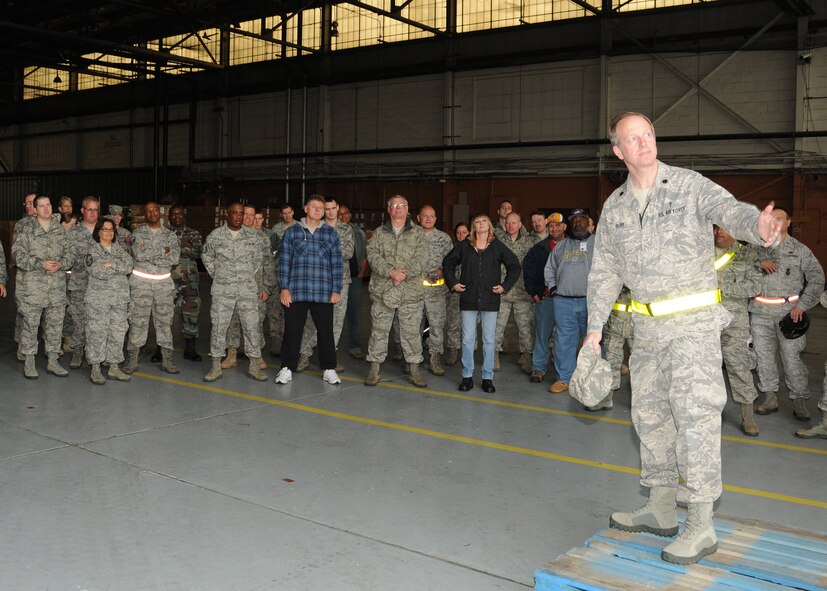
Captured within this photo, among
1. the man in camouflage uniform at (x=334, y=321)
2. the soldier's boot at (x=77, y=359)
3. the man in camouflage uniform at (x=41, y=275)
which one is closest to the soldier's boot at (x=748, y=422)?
the man in camouflage uniform at (x=334, y=321)

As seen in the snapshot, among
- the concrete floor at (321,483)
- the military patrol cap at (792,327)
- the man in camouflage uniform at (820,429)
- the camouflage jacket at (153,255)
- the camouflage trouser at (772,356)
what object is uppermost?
the camouflage jacket at (153,255)

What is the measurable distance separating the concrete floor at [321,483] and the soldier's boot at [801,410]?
162mm

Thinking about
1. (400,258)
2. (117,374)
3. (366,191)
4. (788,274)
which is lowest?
(117,374)

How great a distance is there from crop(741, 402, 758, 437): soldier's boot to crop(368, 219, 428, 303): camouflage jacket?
339 cm

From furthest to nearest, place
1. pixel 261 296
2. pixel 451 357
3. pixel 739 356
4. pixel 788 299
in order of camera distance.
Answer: pixel 451 357 < pixel 261 296 < pixel 788 299 < pixel 739 356

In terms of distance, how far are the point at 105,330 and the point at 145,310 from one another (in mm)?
539

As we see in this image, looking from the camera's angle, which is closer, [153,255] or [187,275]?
[153,255]

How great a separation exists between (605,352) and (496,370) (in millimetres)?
2028

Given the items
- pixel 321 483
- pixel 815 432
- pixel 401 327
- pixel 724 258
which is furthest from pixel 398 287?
pixel 815 432

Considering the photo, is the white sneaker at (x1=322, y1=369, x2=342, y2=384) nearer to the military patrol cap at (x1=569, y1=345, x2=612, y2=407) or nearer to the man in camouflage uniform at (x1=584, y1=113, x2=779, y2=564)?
the man in camouflage uniform at (x1=584, y1=113, x2=779, y2=564)

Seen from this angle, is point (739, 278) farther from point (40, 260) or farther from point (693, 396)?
point (40, 260)

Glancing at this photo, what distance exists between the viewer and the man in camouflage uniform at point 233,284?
8.41 metres

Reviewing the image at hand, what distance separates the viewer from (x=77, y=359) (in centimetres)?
909

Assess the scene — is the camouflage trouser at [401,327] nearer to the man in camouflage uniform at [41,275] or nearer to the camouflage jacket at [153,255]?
the camouflage jacket at [153,255]
